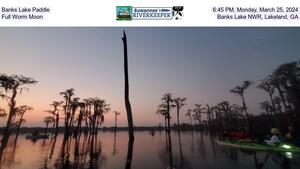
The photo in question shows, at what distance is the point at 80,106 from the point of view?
125ft

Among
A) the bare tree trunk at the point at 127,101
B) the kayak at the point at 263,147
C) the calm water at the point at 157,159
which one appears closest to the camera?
the bare tree trunk at the point at 127,101

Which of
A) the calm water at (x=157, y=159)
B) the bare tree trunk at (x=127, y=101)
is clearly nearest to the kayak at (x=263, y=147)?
the calm water at (x=157, y=159)

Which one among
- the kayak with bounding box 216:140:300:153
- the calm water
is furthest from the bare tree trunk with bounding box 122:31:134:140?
the kayak with bounding box 216:140:300:153

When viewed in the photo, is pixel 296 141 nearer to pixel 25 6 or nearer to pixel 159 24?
pixel 159 24

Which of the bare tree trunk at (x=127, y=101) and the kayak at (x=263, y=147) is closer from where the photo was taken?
the bare tree trunk at (x=127, y=101)

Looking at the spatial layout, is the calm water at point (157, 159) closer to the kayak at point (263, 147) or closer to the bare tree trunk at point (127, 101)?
the kayak at point (263, 147)

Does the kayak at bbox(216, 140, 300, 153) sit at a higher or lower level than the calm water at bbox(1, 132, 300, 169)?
higher

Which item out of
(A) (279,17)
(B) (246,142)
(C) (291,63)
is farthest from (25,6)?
(C) (291,63)

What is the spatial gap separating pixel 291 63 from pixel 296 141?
1631cm

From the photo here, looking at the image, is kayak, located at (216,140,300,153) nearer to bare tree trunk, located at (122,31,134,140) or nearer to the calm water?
the calm water

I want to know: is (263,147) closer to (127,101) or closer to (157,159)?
(157,159)

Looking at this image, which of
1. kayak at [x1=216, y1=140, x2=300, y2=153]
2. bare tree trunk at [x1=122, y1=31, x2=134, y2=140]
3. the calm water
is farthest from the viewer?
kayak at [x1=216, y1=140, x2=300, y2=153]

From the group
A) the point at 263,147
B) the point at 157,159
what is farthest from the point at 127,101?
the point at 263,147

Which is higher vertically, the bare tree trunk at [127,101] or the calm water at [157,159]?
the bare tree trunk at [127,101]
